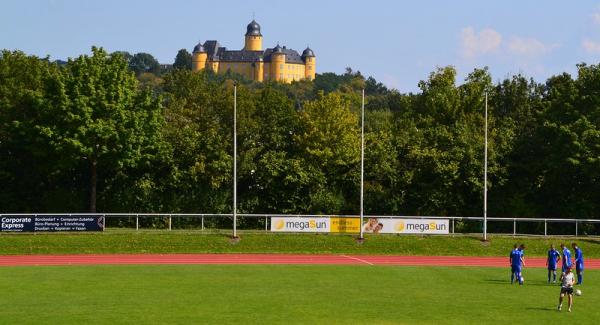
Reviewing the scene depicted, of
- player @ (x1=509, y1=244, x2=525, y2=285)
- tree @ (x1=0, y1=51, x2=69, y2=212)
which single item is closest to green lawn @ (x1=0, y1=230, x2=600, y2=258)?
tree @ (x1=0, y1=51, x2=69, y2=212)

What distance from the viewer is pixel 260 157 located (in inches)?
2579

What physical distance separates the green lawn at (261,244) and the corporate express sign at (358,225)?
0.70 m

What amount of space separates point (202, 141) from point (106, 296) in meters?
34.8

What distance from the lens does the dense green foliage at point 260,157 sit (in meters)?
59.1

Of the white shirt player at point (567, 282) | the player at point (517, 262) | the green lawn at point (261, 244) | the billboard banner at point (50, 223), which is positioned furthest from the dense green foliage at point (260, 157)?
the white shirt player at point (567, 282)

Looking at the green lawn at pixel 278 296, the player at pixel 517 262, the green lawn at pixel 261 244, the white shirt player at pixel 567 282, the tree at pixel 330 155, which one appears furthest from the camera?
the tree at pixel 330 155

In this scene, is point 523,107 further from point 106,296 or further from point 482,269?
point 106,296

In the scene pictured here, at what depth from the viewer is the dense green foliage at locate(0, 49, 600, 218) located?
59094 mm

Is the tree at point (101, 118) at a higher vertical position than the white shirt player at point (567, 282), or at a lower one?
higher

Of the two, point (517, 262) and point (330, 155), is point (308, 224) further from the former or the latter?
point (517, 262)

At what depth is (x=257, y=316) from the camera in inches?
1013

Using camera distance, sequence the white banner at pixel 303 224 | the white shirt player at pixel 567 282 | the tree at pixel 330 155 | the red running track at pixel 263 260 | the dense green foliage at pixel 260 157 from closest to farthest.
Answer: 1. the white shirt player at pixel 567 282
2. the red running track at pixel 263 260
3. the white banner at pixel 303 224
4. the dense green foliage at pixel 260 157
5. the tree at pixel 330 155

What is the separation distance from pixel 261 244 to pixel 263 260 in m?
5.86

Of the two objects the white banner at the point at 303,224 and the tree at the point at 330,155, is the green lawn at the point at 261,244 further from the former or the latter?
the tree at the point at 330,155
